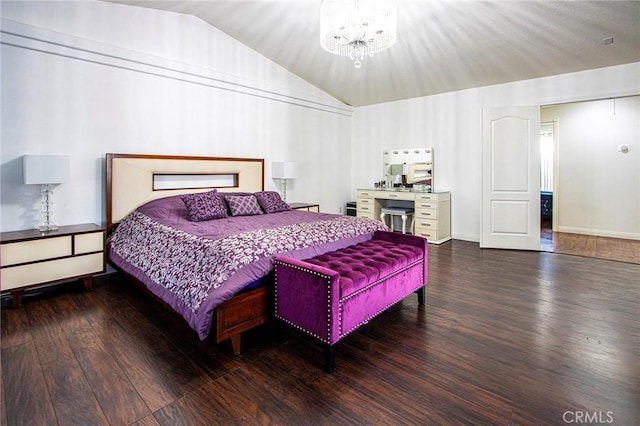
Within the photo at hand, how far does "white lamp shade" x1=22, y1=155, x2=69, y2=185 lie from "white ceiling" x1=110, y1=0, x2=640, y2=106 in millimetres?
1958

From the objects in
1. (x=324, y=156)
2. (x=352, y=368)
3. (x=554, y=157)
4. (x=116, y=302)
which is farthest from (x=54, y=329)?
(x=554, y=157)

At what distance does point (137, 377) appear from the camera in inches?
76.4

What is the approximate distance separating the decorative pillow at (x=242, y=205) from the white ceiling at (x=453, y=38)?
226 centimetres

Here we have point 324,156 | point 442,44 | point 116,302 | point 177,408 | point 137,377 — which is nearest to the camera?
point 177,408

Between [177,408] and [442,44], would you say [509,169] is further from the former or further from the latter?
[177,408]

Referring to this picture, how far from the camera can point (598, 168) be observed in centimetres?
602

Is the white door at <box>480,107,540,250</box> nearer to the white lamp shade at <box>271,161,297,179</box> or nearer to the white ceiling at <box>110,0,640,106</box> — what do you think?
the white ceiling at <box>110,0,640,106</box>

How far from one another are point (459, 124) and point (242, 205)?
3.97 metres

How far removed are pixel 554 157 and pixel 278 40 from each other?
565cm

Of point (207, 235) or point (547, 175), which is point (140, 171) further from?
point (547, 175)

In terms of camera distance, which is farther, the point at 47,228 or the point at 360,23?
the point at 47,228

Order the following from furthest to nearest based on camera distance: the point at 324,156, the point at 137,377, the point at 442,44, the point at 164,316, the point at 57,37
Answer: the point at 324,156 < the point at 442,44 < the point at 57,37 < the point at 164,316 < the point at 137,377

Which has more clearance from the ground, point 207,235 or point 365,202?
point 365,202

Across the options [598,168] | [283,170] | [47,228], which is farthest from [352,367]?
[598,168]
